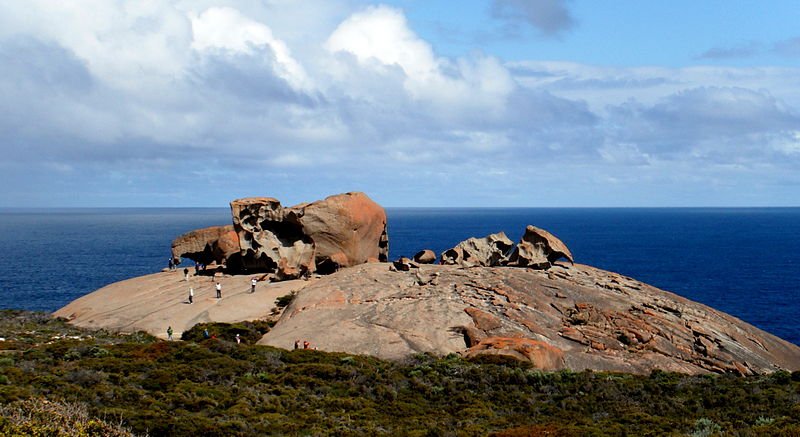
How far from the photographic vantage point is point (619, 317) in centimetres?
4066

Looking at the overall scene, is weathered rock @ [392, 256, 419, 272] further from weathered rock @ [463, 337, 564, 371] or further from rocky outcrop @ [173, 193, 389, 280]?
weathered rock @ [463, 337, 564, 371]

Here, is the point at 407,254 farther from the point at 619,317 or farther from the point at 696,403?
the point at 696,403

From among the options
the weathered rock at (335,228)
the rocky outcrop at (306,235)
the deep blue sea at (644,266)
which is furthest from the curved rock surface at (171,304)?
the deep blue sea at (644,266)

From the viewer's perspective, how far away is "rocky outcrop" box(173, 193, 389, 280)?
54906 mm

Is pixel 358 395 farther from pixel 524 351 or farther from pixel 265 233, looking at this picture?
pixel 265 233

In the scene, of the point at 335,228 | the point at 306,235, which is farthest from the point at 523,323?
the point at 306,235

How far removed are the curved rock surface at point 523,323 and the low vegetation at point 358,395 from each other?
109 inches

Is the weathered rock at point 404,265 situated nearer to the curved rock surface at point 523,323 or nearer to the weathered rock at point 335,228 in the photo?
the curved rock surface at point 523,323

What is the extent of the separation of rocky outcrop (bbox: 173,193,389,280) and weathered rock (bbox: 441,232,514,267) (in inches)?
293

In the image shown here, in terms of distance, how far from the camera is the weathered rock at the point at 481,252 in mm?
54156

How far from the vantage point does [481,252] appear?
54.9m

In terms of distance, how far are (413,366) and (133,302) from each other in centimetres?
Answer: 3148

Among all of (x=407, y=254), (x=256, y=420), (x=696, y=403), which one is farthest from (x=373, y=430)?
(x=407, y=254)

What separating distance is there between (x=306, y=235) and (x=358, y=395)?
29074 mm
